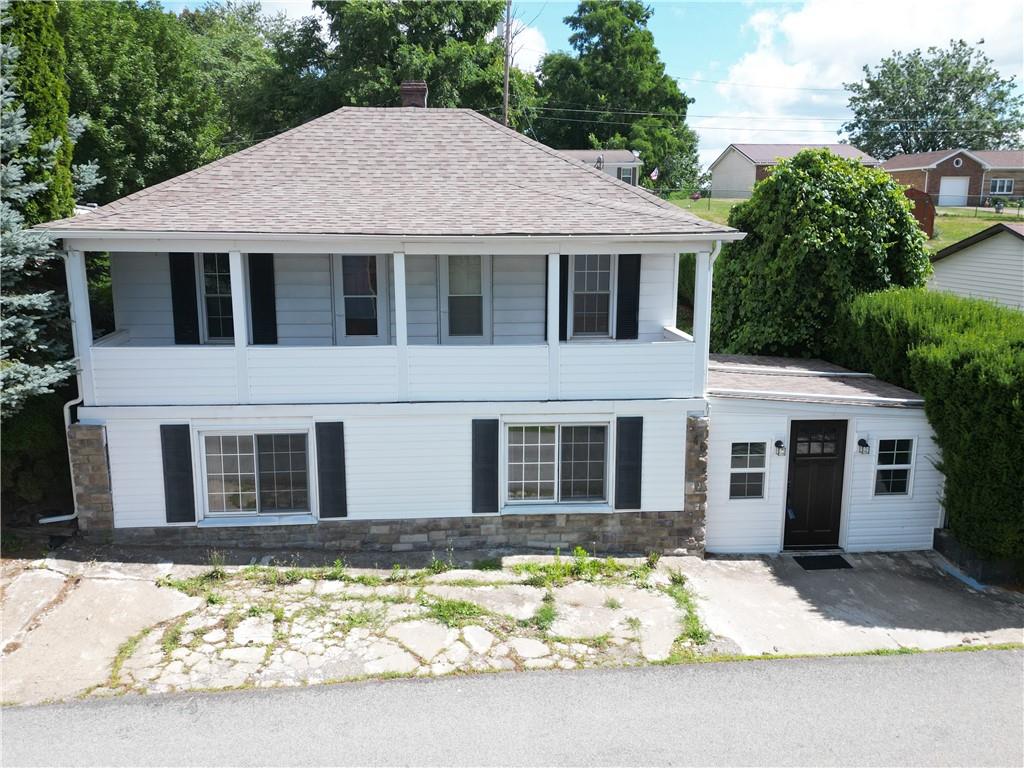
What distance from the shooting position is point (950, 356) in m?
11.6

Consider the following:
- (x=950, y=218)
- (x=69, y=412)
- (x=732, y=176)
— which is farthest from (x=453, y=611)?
(x=732, y=176)

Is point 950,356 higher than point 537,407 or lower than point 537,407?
higher

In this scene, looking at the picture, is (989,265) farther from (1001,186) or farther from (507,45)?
(1001,186)

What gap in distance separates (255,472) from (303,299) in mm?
2794

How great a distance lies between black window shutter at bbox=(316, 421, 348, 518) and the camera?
11422mm

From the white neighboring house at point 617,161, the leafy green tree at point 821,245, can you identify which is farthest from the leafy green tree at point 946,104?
the leafy green tree at point 821,245

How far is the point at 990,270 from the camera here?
20828 mm

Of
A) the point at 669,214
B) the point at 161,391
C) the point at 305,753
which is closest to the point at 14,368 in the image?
the point at 161,391

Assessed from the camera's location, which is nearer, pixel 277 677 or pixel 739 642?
pixel 277 677

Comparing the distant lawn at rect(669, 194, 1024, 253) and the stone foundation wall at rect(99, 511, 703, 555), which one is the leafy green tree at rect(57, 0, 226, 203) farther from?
the distant lawn at rect(669, 194, 1024, 253)

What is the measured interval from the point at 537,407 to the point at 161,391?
525 cm

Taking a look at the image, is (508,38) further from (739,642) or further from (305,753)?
(305,753)

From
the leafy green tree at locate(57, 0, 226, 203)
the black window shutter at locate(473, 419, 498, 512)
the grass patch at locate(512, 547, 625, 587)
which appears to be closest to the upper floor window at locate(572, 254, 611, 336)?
the black window shutter at locate(473, 419, 498, 512)

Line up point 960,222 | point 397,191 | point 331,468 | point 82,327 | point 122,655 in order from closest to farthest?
1. point 122,655
2. point 82,327
3. point 331,468
4. point 397,191
5. point 960,222
